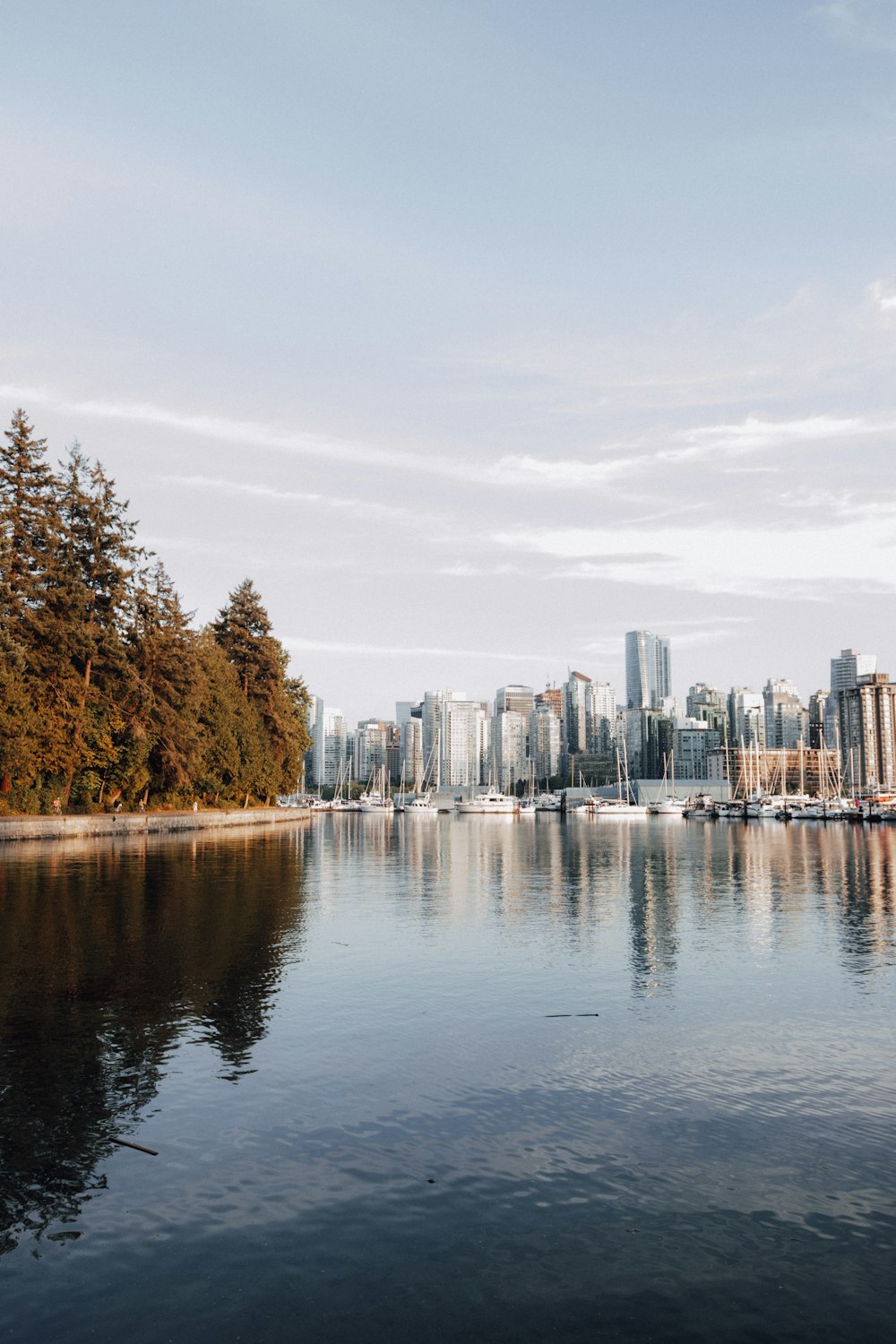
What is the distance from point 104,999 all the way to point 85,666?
212 ft

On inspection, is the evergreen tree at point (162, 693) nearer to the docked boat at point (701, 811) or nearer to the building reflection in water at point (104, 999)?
the building reflection in water at point (104, 999)

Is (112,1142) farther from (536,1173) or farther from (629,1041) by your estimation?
(629,1041)

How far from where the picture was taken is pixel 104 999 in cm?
1975

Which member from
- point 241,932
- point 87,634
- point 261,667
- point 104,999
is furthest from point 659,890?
point 261,667

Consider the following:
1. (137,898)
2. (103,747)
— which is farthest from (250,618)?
(137,898)

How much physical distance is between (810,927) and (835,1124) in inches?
800

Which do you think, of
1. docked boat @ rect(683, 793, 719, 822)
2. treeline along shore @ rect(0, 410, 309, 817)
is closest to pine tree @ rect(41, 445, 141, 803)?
treeline along shore @ rect(0, 410, 309, 817)

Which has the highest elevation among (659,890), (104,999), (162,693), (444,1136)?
(162,693)

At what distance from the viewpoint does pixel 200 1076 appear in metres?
15.0

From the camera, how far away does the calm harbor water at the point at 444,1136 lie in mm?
8758

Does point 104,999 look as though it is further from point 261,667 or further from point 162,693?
point 261,667

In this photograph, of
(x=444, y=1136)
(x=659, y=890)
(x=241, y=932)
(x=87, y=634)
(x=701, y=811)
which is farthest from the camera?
(x=701, y=811)

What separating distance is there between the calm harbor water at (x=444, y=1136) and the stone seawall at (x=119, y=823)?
43648 millimetres

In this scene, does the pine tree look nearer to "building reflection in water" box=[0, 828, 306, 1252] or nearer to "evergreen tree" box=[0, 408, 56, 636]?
"evergreen tree" box=[0, 408, 56, 636]
